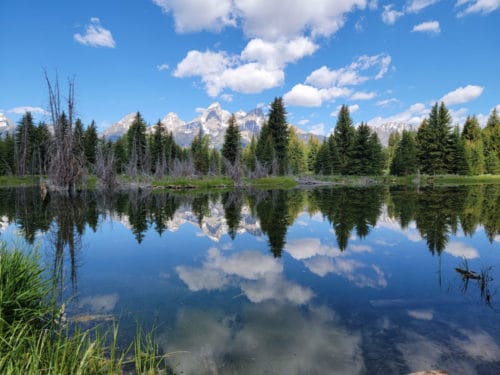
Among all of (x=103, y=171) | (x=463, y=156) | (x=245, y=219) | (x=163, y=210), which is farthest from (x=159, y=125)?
(x=463, y=156)

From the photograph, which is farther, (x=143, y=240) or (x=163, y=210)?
(x=163, y=210)

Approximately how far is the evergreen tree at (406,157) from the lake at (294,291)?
47.2m

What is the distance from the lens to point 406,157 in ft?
185

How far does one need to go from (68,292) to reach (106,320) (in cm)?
190

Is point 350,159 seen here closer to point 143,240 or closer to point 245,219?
point 245,219

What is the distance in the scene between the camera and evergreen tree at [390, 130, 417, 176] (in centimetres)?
5625

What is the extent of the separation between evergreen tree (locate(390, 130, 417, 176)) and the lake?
155ft

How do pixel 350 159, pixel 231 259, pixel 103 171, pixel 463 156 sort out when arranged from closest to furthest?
1. pixel 231 259
2. pixel 103 171
3. pixel 463 156
4. pixel 350 159

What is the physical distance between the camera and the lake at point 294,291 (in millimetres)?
4133

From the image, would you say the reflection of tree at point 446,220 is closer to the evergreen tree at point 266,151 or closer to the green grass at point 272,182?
the green grass at point 272,182

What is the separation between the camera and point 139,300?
6.06 m

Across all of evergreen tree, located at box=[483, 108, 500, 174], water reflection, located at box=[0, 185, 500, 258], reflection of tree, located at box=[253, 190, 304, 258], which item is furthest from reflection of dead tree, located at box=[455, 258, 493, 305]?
evergreen tree, located at box=[483, 108, 500, 174]

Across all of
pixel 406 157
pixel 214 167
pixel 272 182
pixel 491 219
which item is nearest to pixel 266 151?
pixel 272 182

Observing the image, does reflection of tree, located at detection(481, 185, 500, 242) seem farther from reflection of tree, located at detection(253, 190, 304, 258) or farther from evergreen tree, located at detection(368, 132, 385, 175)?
evergreen tree, located at detection(368, 132, 385, 175)
